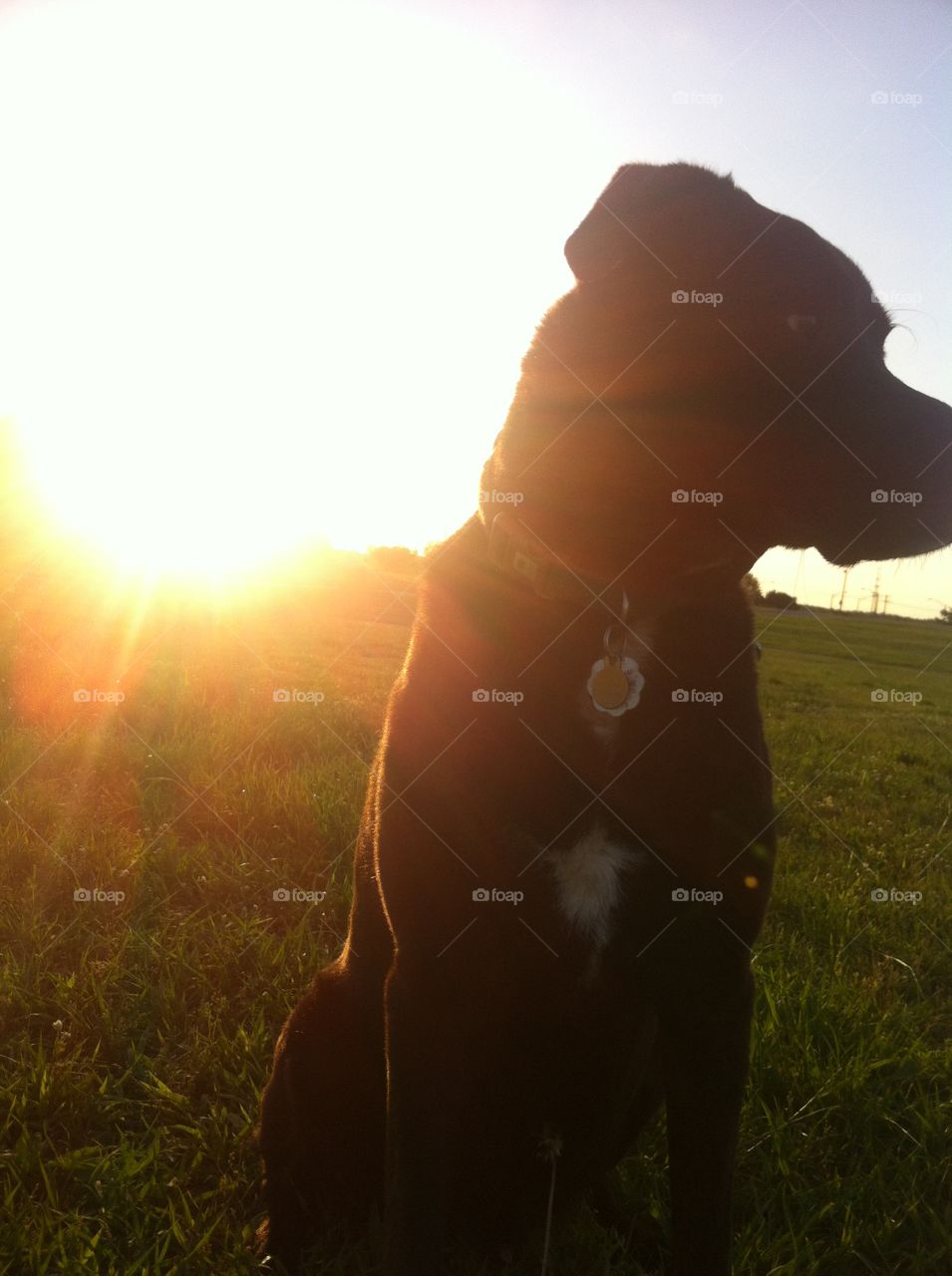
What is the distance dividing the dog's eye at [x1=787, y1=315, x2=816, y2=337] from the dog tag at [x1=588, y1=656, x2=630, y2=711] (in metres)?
0.92

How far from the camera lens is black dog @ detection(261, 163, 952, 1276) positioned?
6.54 feet

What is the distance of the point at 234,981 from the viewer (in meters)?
3.22

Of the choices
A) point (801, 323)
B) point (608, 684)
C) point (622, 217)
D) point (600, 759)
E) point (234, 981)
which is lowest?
point (234, 981)

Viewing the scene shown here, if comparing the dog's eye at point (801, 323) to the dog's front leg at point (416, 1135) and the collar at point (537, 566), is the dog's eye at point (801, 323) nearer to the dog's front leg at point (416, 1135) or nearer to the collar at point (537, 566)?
the collar at point (537, 566)

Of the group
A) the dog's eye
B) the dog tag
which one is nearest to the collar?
the dog tag

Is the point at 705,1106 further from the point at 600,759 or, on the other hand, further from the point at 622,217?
the point at 622,217

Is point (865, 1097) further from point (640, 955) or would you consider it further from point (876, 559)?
point (876, 559)

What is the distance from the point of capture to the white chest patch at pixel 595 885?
6.50ft

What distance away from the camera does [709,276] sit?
2199 millimetres

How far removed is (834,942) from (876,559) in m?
1.82

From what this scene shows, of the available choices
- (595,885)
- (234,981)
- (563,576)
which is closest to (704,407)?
(563,576)

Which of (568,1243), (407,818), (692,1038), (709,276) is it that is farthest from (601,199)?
(568,1243)

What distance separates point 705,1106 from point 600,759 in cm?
76

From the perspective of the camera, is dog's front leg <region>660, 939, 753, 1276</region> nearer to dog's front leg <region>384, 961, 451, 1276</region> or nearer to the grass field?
the grass field
